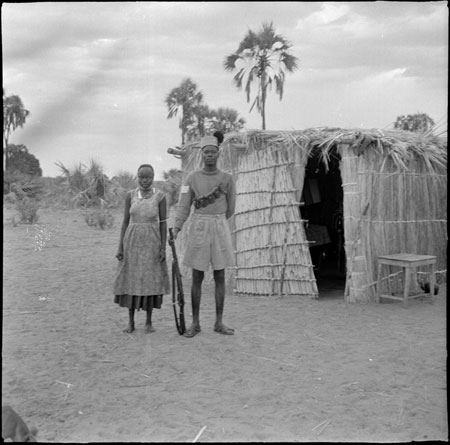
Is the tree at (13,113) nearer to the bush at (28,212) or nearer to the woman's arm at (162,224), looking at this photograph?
the woman's arm at (162,224)

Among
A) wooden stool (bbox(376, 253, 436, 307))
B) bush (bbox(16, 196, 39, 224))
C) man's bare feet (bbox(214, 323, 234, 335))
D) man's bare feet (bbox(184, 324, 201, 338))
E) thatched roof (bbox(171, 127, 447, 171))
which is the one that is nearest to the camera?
man's bare feet (bbox(184, 324, 201, 338))

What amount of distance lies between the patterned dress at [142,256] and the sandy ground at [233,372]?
439 millimetres

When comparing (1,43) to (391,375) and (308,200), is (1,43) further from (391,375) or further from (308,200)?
(308,200)

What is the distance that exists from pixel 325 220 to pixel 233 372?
7.41m

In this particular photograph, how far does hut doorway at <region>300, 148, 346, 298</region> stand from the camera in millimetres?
8953

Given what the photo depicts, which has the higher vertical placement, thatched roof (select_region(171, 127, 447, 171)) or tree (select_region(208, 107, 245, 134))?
tree (select_region(208, 107, 245, 134))

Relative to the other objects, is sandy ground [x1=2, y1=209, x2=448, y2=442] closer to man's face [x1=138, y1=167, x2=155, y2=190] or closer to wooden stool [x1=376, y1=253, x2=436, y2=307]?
wooden stool [x1=376, y1=253, x2=436, y2=307]

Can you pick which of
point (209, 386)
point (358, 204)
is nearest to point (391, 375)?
point (209, 386)

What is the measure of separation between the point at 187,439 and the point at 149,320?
227cm

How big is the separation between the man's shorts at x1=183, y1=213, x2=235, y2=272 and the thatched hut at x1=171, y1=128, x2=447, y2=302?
231cm

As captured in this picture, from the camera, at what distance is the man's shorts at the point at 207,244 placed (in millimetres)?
4816

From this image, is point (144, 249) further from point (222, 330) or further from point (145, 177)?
point (222, 330)

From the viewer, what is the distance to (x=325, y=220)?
11.1m

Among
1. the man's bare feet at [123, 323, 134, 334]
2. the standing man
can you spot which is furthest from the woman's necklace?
the man's bare feet at [123, 323, 134, 334]
